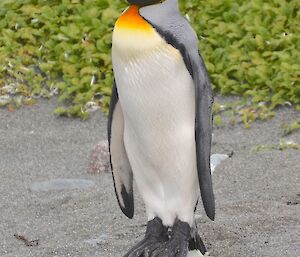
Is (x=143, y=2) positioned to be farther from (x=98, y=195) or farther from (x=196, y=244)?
(x=98, y=195)

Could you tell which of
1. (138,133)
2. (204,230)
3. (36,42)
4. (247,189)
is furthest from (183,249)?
(36,42)

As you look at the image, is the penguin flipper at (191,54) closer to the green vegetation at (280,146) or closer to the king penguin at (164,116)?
the king penguin at (164,116)

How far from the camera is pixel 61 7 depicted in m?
8.44

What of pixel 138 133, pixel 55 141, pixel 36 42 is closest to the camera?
pixel 138 133

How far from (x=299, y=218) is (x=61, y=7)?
3923 mm

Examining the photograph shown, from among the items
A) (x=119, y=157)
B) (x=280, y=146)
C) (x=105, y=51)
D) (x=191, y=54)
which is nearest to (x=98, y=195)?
(x=280, y=146)

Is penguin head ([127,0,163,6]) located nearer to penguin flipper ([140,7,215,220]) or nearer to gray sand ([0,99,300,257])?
penguin flipper ([140,7,215,220])

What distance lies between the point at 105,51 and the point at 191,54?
4.03 meters

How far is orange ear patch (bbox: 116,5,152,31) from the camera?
12.8 feet

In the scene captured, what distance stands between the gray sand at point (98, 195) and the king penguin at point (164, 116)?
52 cm

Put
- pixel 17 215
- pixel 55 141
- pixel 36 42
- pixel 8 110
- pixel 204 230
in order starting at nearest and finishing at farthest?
pixel 204 230, pixel 17 215, pixel 55 141, pixel 8 110, pixel 36 42

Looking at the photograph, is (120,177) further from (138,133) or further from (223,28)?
(223,28)

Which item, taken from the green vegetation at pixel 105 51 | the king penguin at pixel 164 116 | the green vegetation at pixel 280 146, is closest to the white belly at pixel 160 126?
the king penguin at pixel 164 116

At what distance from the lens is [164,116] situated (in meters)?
3.98
